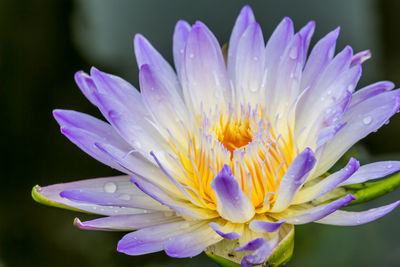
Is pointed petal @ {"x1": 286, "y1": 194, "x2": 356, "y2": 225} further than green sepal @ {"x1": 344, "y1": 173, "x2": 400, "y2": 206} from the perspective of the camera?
No

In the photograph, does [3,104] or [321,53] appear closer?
[321,53]

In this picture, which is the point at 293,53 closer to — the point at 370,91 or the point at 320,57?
the point at 320,57

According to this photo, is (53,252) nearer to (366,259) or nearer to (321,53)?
(366,259)

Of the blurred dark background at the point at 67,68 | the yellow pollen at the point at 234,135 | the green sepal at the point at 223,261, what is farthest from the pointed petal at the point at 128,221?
the blurred dark background at the point at 67,68

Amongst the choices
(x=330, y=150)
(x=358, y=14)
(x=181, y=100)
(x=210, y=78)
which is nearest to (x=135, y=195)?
(x=181, y=100)

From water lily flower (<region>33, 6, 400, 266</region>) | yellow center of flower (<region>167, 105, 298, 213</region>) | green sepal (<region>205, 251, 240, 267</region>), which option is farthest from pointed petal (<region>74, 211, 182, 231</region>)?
green sepal (<region>205, 251, 240, 267</region>)

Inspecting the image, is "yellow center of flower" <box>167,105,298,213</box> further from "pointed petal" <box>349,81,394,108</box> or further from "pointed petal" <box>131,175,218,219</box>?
"pointed petal" <box>349,81,394,108</box>
